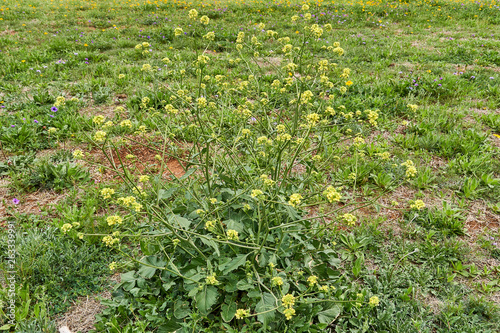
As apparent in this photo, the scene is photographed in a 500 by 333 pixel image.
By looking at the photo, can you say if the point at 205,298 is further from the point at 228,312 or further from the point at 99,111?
the point at 99,111

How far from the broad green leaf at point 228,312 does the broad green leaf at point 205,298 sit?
14 cm

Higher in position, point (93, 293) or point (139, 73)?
point (139, 73)

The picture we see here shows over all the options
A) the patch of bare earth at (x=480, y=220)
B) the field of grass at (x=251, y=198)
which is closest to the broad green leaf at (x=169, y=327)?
the field of grass at (x=251, y=198)

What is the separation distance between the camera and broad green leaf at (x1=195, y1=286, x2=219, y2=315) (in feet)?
5.74

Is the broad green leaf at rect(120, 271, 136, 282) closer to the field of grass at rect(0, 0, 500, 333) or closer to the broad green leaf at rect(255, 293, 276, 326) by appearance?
the field of grass at rect(0, 0, 500, 333)

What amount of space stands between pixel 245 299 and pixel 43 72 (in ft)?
18.2

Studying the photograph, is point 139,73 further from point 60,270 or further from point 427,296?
point 427,296

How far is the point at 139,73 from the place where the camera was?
5.44 m

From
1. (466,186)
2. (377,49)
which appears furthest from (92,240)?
(377,49)

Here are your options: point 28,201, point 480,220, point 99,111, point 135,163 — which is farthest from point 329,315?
point 99,111

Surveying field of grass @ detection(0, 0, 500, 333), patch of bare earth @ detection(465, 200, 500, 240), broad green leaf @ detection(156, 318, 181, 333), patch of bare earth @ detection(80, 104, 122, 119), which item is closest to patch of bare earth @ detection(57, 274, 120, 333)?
field of grass @ detection(0, 0, 500, 333)

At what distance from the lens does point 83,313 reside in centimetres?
206

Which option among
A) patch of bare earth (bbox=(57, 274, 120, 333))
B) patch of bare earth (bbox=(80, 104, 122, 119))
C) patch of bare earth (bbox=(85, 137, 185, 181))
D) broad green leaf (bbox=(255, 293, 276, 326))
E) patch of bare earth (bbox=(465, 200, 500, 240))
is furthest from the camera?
patch of bare earth (bbox=(80, 104, 122, 119))

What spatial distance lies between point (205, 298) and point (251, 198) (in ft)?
2.26
